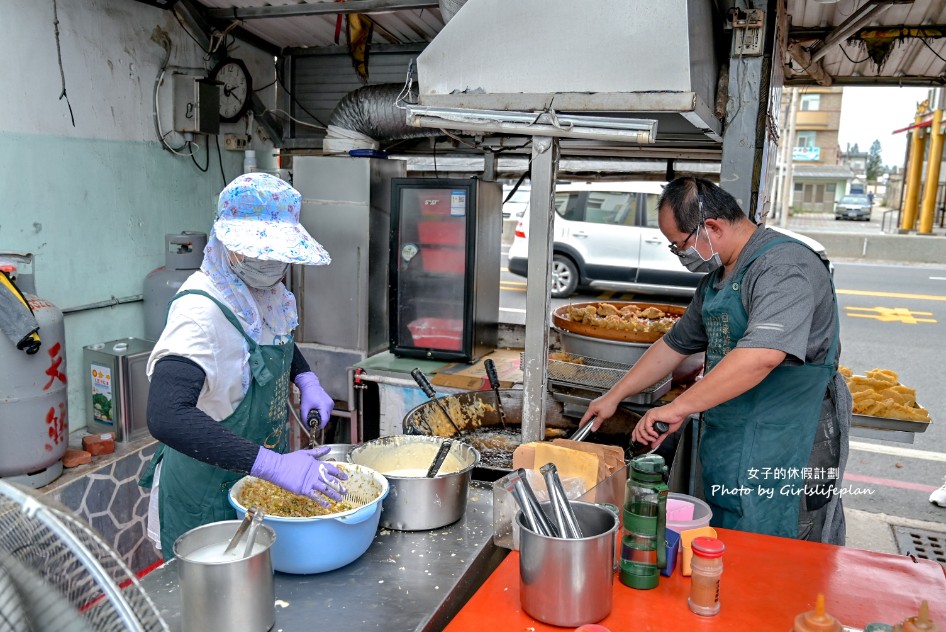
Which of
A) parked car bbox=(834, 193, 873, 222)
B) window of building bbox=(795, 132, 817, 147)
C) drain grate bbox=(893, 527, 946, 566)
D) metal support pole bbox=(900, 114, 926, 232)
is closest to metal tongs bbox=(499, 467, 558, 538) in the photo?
drain grate bbox=(893, 527, 946, 566)

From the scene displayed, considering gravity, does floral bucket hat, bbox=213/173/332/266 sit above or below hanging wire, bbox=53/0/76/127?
below

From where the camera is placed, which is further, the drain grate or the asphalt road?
the asphalt road

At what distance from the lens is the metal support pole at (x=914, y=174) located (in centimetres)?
2164

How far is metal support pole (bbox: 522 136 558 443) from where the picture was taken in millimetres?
2393

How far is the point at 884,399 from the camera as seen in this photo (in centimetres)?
390

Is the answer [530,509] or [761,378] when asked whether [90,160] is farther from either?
[761,378]

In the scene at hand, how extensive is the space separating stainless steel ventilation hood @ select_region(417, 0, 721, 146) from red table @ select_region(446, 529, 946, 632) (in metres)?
1.36

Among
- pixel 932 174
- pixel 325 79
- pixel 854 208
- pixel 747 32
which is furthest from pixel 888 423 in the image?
pixel 854 208

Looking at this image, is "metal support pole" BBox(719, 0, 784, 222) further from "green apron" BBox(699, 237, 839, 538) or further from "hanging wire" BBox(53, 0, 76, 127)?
"hanging wire" BBox(53, 0, 76, 127)

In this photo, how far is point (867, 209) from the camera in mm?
35406

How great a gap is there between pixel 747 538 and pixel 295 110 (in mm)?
5410

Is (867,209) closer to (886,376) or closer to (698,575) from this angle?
(886,376)

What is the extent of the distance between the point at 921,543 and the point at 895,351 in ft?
17.6

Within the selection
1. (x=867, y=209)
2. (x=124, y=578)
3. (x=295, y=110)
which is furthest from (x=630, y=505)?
(x=867, y=209)
